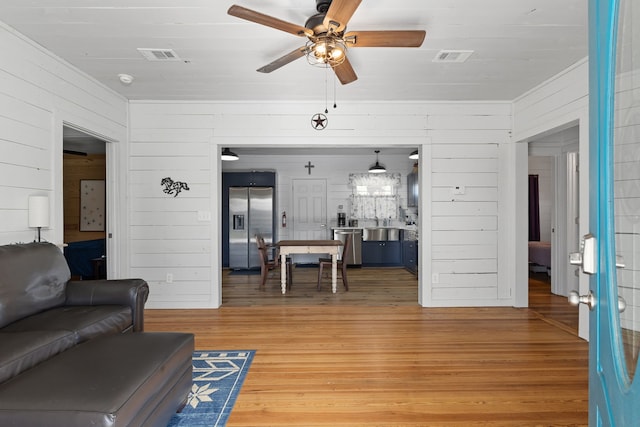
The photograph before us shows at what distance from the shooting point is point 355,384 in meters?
2.41

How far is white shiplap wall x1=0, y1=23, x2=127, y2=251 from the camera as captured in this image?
2.63 meters

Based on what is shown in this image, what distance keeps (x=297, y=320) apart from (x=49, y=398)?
8.82ft

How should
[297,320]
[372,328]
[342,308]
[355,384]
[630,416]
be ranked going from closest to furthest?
[630,416]
[355,384]
[372,328]
[297,320]
[342,308]

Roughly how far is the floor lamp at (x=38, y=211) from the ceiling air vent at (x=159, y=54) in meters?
1.48

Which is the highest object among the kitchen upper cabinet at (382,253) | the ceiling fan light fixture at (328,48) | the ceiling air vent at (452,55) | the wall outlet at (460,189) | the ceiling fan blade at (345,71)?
the ceiling air vent at (452,55)

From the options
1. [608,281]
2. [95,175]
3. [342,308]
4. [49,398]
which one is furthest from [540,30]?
[95,175]

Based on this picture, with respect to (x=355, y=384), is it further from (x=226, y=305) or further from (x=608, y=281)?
(x=226, y=305)

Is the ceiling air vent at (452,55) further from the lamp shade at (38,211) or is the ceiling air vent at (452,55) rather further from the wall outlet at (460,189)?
the lamp shade at (38,211)

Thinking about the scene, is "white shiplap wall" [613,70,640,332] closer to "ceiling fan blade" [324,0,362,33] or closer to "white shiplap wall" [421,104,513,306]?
"ceiling fan blade" [324,0,362,33]

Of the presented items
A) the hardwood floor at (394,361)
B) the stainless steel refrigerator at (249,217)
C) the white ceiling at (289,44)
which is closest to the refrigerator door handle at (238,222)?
the stainless steel refrigerator at (249,217)

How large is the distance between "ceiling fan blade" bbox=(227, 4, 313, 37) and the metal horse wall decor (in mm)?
2745

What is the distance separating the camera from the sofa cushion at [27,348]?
159cm

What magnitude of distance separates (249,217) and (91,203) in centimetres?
277

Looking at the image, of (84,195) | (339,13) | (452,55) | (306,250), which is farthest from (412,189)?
(84,195)
